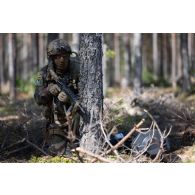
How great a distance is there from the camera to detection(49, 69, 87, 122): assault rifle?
24.7 feet

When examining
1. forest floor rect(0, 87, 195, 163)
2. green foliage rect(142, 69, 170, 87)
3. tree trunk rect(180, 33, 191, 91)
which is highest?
tree trunk rect(180, 33, 191, 91)

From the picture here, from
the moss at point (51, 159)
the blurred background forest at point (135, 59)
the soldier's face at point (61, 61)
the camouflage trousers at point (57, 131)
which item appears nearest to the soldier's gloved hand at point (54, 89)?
the soldier's face at point (61, 61)

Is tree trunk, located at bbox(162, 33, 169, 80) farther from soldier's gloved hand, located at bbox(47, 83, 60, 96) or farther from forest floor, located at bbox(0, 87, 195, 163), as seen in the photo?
soldier's gloved hand, located at bbox(47, 83, 60, 96)

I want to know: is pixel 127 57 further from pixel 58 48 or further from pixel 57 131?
pixel 58 48

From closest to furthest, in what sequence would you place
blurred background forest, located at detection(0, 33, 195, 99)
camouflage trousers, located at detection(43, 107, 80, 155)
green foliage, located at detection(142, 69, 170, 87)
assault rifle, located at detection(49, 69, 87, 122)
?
assault rifle, located at detection(49, 69, 87, 122), camouflage trousers, located at detection(43, 107, 80, 155), blurred background forest, located at detection(0, 33, 195, 99), green foliage, located at detection(142, 69, 170, 87)

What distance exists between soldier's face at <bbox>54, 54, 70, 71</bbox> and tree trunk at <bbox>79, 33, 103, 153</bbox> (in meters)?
0.64

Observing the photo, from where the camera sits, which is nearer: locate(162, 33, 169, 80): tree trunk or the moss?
the moss

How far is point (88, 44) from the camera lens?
737 cm

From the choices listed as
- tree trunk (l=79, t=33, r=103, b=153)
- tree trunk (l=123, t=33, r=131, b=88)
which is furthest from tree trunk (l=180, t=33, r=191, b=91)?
tree trunk (l=79, t=33, r=103, b=153)

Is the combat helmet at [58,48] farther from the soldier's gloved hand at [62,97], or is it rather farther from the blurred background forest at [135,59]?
the blurred background forest at [135,59]

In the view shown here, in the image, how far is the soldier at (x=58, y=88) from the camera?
8008 millimetres

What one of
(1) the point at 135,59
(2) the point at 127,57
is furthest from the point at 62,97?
(2) the point at 127,57

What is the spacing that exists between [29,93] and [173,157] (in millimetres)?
15686

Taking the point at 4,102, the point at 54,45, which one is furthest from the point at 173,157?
the point at 4,102
